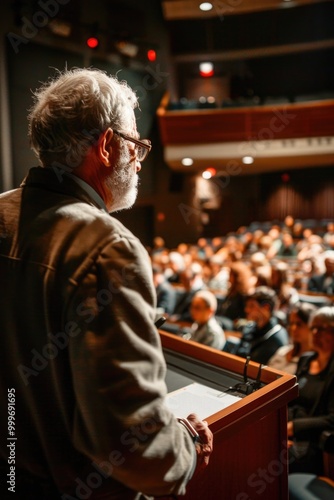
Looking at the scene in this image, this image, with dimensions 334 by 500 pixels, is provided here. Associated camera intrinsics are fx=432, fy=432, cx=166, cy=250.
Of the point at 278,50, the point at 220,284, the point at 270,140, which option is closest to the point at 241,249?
the point at 220,284

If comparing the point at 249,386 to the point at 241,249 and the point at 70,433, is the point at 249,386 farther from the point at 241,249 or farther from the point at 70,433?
the point at 241,249

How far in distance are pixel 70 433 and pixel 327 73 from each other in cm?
1132

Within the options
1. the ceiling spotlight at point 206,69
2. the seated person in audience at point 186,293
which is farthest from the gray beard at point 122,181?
the ceiling spotlight at point 206,69

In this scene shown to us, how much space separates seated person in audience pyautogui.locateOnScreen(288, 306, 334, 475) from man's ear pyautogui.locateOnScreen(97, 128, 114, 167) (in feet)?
4.27

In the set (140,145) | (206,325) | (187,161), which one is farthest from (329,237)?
(140,145)

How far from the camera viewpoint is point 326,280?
414 centimetres

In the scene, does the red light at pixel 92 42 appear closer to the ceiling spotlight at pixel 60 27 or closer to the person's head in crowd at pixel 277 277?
the ceiling spotlight at pixel 60 27

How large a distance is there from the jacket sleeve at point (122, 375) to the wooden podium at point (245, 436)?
0.62 ft

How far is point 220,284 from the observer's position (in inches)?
181

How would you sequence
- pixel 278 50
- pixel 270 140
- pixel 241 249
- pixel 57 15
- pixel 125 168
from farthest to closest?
pixel 278 50
pixel 270 140
pixel 57 15
pixel 241 249
pixel 125 168

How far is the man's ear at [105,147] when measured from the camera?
2.07 feet

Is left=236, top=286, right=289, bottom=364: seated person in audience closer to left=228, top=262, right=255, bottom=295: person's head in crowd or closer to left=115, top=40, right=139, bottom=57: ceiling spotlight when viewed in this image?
left=228, top=262, right=255, bottom=295: person's head in crowd

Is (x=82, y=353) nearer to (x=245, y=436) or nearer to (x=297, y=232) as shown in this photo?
(x=245, y=436)

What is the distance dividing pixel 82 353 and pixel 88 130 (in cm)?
31
